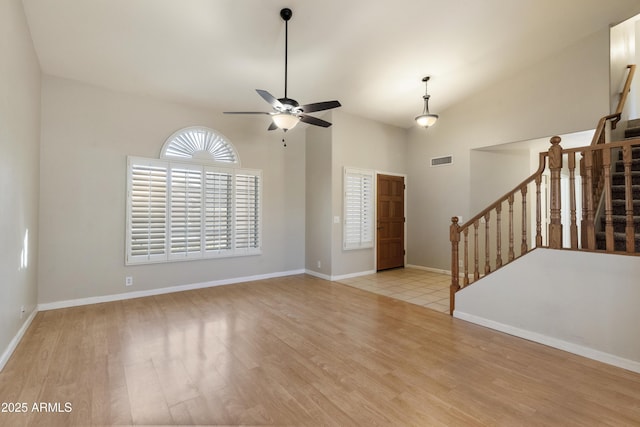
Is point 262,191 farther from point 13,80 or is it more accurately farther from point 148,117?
point 13,80

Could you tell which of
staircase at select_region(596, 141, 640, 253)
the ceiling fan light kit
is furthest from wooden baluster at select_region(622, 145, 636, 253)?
the ceiling fan light kit

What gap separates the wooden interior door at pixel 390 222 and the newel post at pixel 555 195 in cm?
363

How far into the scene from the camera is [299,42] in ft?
12.5

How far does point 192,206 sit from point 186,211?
5.3 inches

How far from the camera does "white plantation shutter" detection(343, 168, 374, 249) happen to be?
19.6 feet

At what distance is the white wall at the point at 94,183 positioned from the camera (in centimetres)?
401

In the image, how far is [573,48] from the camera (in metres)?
4.62

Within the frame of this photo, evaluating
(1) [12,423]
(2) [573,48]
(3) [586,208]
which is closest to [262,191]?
(1) [12,423]

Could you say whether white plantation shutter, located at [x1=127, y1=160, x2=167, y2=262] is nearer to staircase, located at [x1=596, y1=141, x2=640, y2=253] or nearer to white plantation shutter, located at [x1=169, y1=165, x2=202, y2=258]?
A: white plantation shutter, located at [x1=169, y1=165, x2=202, y2=258]

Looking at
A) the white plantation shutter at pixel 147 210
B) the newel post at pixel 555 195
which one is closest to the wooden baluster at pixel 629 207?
the newel post at pixel 555 195

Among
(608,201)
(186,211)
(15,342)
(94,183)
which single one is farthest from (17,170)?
(608,201)

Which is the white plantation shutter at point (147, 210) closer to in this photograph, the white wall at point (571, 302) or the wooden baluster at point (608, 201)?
the white wall at point (571, 302)

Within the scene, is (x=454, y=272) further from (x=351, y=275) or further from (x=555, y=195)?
(x=351, y=275)

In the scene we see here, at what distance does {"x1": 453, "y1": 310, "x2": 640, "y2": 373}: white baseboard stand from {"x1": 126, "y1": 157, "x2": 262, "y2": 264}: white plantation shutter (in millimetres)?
3922
